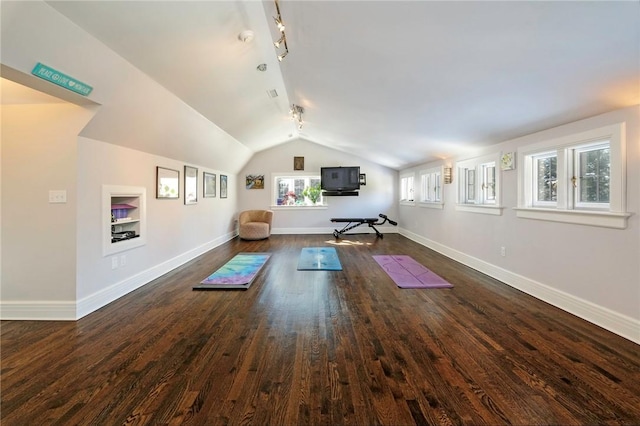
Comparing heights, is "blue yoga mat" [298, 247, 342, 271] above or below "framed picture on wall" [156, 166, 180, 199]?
below

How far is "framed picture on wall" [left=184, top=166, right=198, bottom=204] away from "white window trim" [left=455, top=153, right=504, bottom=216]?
4.99m

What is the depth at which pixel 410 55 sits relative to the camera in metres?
2.41

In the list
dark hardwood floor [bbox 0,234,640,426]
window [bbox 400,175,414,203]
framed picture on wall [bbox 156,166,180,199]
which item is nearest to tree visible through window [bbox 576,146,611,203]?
dark hardwood floor [bbox 0,234,640,426]

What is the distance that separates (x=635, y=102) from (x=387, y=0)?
7.27 ft

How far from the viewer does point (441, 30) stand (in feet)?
6.53

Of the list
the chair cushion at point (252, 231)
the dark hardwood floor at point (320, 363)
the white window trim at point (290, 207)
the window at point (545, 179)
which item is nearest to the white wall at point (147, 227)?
the dark hardwood floor at point (320, 363)

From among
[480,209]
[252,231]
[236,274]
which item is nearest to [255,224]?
[252,231]

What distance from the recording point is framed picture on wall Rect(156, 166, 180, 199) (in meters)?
4.11

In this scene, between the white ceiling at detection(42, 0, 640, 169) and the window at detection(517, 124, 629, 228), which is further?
the window at detection(517, 124, 629, 228)

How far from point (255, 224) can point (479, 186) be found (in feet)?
17.3

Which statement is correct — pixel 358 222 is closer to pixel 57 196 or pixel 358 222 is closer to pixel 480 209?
pixel 480 209

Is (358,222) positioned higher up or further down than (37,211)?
further down

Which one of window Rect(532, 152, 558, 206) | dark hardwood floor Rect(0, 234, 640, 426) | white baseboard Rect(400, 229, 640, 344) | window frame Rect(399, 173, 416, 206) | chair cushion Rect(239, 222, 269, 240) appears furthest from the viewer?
window frame Rect(399, 173, 416, 206)

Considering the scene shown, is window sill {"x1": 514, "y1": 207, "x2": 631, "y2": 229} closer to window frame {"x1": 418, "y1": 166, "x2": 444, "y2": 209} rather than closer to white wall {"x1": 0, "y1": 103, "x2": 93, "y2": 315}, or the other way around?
window frame {"x1": 418, "y1": 166, "x2": 444, "y2": 209}
